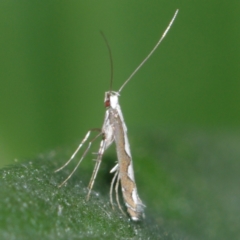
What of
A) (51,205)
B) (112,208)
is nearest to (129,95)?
(112,208)

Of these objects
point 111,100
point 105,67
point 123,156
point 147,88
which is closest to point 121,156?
point 123,156

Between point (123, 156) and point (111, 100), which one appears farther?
point (111, 100)

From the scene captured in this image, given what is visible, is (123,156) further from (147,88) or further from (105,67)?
(147,88)

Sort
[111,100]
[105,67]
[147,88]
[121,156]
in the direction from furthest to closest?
1. [147,88]
2. [105,67]
3. [111,100]
4. [121,156]

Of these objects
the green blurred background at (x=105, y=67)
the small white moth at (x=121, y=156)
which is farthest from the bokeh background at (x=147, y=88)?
the small white moth at (x=121, y=156)

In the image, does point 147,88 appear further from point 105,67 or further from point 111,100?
point 111,100

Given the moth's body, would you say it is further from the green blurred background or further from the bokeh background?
the green blurred background

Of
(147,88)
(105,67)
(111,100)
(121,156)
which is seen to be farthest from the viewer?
(147,88)

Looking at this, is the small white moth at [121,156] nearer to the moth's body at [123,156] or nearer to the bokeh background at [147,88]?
the moth's body at [123,156]

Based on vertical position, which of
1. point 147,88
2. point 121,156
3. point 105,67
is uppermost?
point 105,67

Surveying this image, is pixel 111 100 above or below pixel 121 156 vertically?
above
